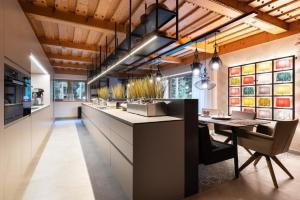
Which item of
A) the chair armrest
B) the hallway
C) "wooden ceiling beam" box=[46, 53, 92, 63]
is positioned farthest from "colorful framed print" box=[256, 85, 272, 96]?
"wooden ceiling beam" box=[46, 53, 92, 63]

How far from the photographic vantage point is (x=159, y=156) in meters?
1.85

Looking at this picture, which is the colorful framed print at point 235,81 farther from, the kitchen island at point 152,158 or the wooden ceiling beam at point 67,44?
the wooden ceiling beam at point 67,44

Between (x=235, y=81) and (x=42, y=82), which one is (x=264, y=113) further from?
(x=42, y=82)

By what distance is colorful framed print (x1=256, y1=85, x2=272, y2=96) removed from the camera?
13.5 feet

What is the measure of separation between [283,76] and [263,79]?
448mm

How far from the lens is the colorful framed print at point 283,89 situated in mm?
3717

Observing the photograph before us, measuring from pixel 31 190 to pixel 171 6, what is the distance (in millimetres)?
3601

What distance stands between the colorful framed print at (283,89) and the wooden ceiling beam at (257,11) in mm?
1273

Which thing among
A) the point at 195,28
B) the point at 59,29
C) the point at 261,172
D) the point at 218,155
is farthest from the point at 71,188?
the point at 195,28

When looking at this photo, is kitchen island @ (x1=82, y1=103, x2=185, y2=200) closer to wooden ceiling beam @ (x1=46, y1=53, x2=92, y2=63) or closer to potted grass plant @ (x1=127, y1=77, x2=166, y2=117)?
potted grass plant @ (x1=127, y1=77, x2=166, y2=117)

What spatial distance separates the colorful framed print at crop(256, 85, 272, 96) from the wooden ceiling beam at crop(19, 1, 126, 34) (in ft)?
12.3

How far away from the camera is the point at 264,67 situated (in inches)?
165

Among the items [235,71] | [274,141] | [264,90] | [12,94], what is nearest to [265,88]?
[264,90]

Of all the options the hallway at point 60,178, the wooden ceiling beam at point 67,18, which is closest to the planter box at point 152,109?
the hallway at point 60,178
